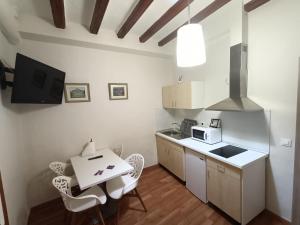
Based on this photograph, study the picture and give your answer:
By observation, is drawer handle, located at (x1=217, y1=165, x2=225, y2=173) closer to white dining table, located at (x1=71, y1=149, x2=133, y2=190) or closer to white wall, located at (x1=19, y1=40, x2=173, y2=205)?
white dining table, located at (x1=71, y1=149, x2=133, y2=190)

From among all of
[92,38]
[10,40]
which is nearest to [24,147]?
[10,40]

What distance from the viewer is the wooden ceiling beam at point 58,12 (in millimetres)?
1631

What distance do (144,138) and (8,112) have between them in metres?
2.27

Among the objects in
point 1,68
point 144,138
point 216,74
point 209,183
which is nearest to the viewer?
point 1,68

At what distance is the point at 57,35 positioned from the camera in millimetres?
2158

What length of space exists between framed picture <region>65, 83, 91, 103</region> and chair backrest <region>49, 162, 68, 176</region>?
100cm

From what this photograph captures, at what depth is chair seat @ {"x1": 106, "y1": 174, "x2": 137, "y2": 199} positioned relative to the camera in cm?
191

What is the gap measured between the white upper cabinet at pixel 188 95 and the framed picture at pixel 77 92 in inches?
66.1

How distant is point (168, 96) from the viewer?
10.8 feet

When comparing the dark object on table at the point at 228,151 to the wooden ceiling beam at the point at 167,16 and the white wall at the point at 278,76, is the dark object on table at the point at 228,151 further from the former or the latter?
the wooden ceiling beam at the point at 167,16

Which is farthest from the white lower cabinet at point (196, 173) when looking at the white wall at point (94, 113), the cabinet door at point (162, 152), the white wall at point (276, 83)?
the white wall at point (94, 113)

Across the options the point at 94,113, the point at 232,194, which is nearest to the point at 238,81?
the point at 232,194

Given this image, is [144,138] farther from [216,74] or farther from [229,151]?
[216,74]

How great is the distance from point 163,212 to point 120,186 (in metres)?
0.74
